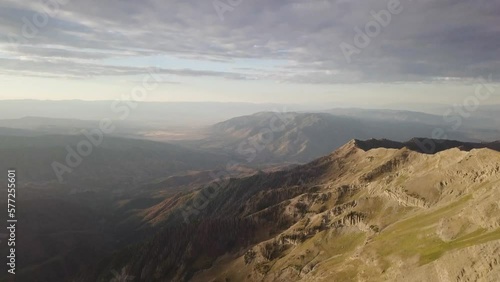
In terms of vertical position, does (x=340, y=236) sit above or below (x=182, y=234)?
above

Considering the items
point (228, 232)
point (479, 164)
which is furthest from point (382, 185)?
point (228, 232)

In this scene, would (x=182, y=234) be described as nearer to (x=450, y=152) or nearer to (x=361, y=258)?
(x=361, y=258)

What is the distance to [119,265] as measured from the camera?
19762 cm

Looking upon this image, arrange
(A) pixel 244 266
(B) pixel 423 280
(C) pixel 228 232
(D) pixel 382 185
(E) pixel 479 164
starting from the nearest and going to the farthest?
(B) pixel 423 280 → (E) pixel 479 164 → (D) pixel 382 185 → (A) pixel 244 266 → (C) pixel 228 232

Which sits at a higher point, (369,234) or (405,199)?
(405,199)

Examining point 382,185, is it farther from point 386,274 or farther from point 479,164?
point 386,274

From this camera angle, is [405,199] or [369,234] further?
[405,199]

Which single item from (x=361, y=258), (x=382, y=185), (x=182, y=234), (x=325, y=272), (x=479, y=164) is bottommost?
(x=182, y=234)

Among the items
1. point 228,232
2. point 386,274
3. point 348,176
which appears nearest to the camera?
point 386,274

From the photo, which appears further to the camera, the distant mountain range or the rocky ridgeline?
the rocky ridgeline

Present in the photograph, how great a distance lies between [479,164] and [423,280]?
50.7m

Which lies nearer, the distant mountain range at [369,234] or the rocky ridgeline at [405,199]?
the distant mountain range at [369,234]

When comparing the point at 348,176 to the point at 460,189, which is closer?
the point at 460,189

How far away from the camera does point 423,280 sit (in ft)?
255
